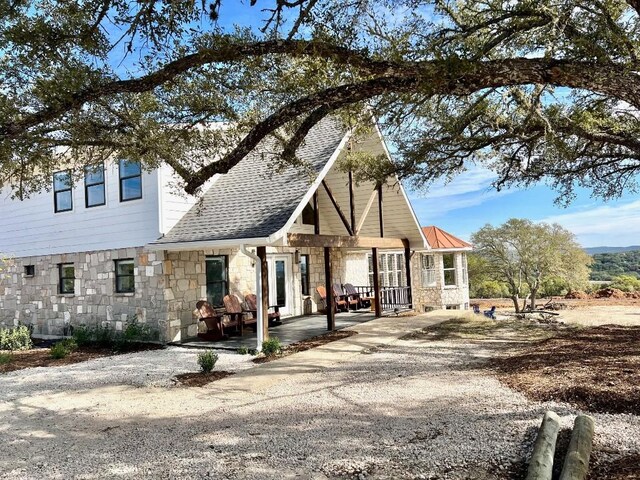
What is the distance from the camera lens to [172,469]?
421 centimetres

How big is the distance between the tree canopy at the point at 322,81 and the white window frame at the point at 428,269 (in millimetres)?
11815

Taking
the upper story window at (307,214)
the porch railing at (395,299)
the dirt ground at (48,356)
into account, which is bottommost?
the dirt ground at (48,356)

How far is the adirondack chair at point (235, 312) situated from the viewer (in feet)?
38.2

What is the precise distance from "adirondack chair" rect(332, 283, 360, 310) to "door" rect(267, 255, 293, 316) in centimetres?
181

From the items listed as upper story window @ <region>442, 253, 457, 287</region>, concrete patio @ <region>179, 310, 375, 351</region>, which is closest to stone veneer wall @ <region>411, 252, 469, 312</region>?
upper story window @ <region>442, 253, 457, 287</region>

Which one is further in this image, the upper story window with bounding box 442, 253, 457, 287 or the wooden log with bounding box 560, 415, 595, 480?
the upper story window with bounding box 442, 253, 457, 287

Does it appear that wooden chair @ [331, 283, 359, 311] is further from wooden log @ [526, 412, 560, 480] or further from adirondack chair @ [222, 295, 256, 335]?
wooden log @ [526, 412, 560, 480]

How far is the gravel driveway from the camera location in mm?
4168

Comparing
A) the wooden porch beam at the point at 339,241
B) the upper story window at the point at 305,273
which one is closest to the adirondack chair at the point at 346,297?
the upper story window at the point at 305,273

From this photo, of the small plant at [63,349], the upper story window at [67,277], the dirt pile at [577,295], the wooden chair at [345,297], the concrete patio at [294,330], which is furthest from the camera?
the dirt pile at [577,295]

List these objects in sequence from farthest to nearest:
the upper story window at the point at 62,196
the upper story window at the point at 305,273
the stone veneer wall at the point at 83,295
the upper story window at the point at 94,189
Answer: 1. the upper story window at the point at 305,273
2. the upper story window at the point at 62,196
3. the upper story window at the point at 94,189
4. the stone veneer wall at the point at 83,295

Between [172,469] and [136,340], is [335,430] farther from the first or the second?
[136,340]

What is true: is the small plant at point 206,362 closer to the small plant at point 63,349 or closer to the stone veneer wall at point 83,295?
the stone veneer wall at point 83,295

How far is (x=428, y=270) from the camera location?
74.9ft
